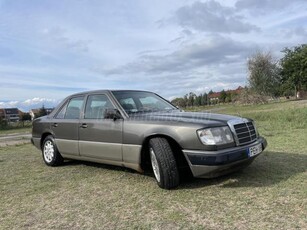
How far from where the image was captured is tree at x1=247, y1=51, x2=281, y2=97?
2207 inches

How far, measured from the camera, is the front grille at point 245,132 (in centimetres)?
470

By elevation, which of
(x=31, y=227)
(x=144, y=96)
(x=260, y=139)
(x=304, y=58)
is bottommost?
(x=31, y=227)

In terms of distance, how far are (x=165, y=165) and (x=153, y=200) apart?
0.51 metres

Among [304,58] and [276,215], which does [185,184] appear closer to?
[276,215]

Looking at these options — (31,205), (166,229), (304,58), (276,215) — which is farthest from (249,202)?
(304,58)

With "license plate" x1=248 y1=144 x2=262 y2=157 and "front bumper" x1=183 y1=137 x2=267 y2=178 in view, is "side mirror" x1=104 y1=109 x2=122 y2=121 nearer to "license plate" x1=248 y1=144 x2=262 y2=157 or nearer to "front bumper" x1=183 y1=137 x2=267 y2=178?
"front bumper" x1=183 y1=137 x2=267 y2=178

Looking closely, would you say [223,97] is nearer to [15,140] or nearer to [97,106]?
[15,140]

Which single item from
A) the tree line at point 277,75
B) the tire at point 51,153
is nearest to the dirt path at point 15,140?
the tire at point 51,153

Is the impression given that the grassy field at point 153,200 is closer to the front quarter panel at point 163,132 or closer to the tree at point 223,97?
the front quarter panel at point 163,132

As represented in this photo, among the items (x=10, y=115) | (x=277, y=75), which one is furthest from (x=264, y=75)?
(x=10, y=115)

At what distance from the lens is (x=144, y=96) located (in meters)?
6.22

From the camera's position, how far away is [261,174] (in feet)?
17.0

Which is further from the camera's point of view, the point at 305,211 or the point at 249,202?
the point at 249,202

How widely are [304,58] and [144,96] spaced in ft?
180
